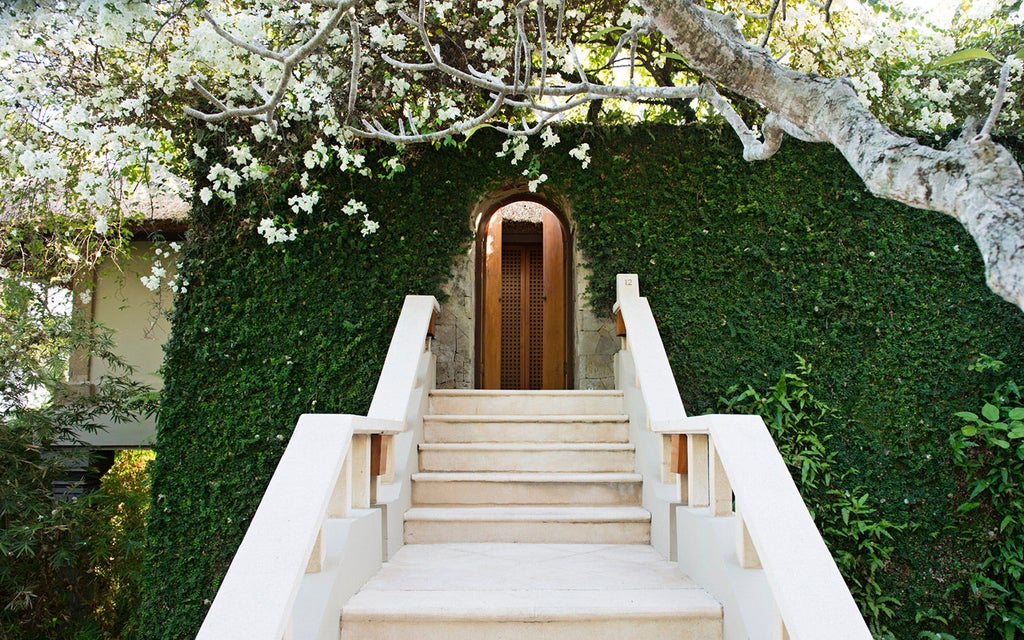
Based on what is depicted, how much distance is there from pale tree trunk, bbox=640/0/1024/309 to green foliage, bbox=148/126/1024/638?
286cm

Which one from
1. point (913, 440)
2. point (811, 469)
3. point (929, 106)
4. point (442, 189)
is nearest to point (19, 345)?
point (442, 189)

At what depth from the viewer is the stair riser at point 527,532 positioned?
3.99m

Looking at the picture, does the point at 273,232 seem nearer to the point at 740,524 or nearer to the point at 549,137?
the point at 549,137

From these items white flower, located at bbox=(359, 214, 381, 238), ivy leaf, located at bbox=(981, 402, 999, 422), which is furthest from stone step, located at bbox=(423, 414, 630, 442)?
ivy leaf, located at bbox=(981, 402, 999, 422)

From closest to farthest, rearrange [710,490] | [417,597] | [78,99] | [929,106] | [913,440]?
1. [417,597]
2. [710,490]
3. [78,99]
4. [913,440]
5. [929,106]

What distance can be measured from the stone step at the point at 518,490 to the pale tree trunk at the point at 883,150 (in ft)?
7.76

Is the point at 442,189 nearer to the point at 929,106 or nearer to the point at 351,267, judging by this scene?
the point at 351,267

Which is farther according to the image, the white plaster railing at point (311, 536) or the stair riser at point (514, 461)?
the stair riser at point (514, 461)

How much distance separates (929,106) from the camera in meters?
5.85

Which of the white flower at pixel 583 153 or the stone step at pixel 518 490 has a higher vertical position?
the white flower at pixel 583 153

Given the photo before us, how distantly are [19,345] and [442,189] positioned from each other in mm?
3672

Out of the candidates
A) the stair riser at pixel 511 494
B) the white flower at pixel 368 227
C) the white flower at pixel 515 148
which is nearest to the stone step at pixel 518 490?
the stair riser at pixel 511 494

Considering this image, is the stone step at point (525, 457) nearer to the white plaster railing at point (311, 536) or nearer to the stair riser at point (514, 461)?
the stair riser at point (514, 461)

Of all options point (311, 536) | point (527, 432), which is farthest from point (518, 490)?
point (311, 536)
